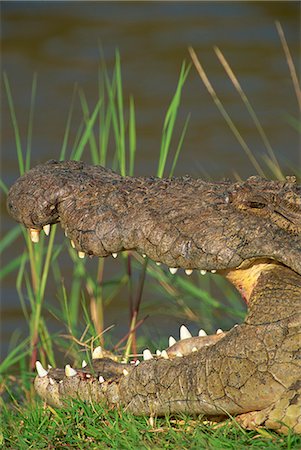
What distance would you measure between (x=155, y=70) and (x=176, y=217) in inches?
303

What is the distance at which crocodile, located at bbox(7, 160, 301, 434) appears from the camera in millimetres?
3656

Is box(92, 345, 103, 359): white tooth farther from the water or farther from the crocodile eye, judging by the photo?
the water

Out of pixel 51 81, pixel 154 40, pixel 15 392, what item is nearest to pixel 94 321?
pixel 15 392

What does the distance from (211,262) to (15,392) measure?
83.3 inches

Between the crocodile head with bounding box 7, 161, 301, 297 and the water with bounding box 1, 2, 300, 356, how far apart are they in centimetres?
387

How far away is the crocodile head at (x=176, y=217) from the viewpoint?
12.4 ft

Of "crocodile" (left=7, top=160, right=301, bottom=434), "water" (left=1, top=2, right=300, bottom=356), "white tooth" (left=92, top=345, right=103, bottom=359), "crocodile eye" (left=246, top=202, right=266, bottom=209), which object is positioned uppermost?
"crocodile eye" (left=246, top=202, right=266, bottom=209)

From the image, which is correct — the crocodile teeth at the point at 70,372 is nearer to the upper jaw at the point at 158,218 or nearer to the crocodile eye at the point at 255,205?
the upper jaw at the point at 158,218

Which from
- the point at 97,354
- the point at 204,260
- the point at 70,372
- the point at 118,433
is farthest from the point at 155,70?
the point at 118,433

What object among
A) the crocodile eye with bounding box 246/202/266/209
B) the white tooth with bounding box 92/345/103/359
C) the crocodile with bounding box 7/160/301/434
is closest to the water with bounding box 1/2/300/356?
the white tooth with bounding box 92/345/103/359

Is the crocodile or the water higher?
the crocodile

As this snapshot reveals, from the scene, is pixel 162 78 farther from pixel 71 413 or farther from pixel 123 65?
pixel 71 413

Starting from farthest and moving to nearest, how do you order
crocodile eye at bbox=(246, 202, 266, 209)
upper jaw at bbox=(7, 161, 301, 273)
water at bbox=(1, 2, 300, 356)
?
water at bbox=(1, 2, 300, 356) < crocodile eye at bbox=(246, 202, 266, 209) < upper jaw at bbox=(7, 161, 301, 273)

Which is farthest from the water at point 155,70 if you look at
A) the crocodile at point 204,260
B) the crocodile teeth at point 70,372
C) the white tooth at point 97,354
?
the crocodile at point 204,260
